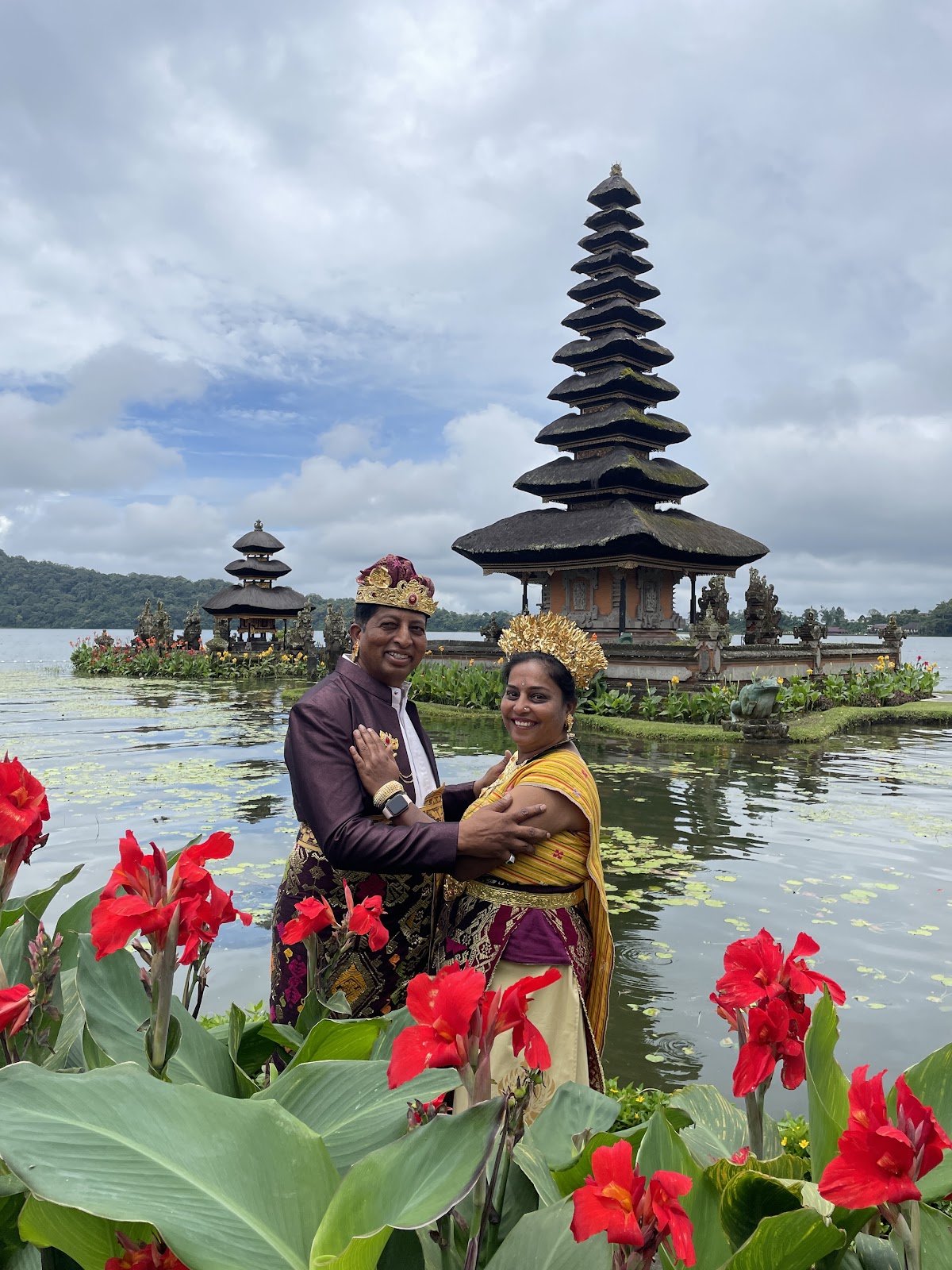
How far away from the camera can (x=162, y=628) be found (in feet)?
103

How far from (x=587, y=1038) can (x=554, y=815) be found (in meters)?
0.74

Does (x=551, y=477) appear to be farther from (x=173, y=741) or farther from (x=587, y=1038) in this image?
(x=587, y=1038)

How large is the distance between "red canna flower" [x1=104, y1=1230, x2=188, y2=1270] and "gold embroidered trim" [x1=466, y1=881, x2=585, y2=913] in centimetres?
170

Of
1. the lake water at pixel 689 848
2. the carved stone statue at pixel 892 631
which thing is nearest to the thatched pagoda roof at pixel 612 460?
the carved stone statue at pixel 892 631

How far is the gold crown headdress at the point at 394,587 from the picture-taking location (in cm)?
275

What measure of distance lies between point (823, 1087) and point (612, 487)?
965 inches

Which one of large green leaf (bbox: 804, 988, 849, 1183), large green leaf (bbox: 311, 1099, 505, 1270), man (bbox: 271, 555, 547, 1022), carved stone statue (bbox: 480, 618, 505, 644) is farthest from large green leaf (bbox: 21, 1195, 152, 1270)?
carved stone statue (bbox: 480, 618, 505, 644)

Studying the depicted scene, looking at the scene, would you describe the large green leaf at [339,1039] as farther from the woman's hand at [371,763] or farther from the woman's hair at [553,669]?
the woman's hair at [553,669]

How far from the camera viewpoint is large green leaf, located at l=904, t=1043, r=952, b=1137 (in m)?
1.10

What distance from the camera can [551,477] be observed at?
2572 centimetres

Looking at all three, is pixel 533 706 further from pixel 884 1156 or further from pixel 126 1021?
pixel 884 1156

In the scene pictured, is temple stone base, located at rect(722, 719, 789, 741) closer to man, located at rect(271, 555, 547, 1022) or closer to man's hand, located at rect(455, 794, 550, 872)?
man, located at rect(271, 555, 547, 1022)

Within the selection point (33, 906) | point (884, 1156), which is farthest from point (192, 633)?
point (884, 1156)

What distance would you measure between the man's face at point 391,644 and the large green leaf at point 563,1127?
164 centimetres
